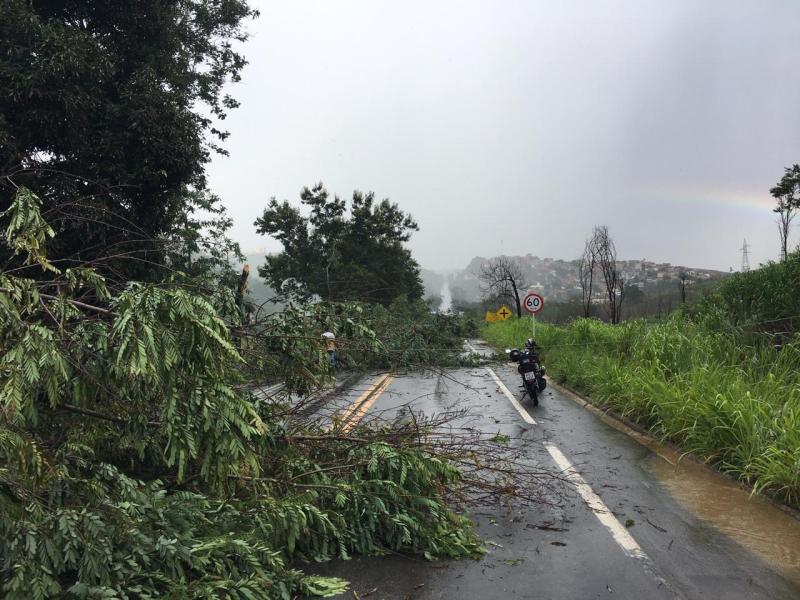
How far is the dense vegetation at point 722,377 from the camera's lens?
562cm

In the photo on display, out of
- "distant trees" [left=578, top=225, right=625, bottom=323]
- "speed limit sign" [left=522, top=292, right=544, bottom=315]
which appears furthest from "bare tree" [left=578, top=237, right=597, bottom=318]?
"speed limit sign" [left=522, top=292, right=544, bottom=315]

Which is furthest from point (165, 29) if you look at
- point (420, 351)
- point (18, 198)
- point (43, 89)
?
point (18, 198)

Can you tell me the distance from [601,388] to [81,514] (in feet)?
30.9

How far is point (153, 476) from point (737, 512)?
5044 mm

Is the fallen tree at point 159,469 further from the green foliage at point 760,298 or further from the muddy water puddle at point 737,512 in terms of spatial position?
the green foliage at point 760,298

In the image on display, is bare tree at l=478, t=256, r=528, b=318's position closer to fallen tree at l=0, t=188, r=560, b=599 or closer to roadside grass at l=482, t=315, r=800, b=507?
roadside grass at l=482, t=315, r=800, b=507

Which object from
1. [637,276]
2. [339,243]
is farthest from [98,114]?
[637,276]

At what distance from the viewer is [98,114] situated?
11.3 meters

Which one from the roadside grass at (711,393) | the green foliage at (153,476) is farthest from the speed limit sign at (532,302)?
the green foliage at (153,476)

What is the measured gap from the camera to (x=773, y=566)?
3.83m

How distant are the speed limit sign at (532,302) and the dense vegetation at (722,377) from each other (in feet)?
12.9

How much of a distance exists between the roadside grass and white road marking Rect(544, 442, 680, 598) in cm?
149

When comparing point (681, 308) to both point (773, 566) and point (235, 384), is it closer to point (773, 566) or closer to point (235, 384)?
point (773, 566)

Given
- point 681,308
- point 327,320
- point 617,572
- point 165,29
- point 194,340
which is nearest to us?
point 194,340
